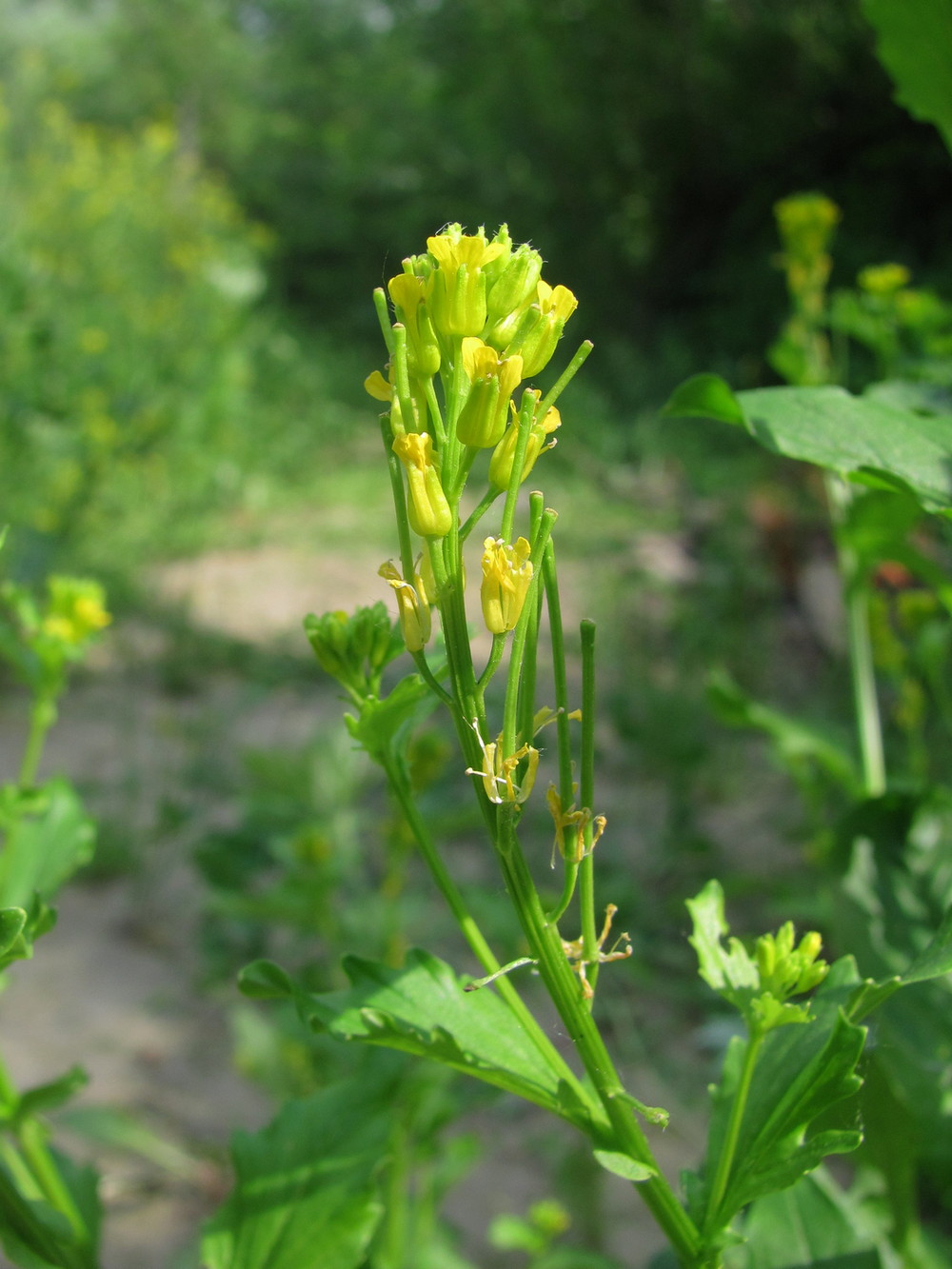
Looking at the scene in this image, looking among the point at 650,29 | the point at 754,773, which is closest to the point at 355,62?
the point at 650,29

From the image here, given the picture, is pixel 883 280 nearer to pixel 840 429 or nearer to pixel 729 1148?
pixel 840 429

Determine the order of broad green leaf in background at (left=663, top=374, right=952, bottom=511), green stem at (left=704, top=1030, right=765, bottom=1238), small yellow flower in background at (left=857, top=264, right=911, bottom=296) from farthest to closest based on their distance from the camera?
small yellow flower in background at (left=857, top=264, right=911, bottom=296) < broad green leaf in background at (left=663, top=374, right=952, bottom=511) < green stem at (left=704, top=1030, right=765, bottom=1238)

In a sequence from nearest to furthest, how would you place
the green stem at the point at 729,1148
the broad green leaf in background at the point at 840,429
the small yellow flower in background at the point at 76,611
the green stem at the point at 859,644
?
1. the green stem at the point at 729,1148
2. the broad green leaf in background at the point at 840,429
3. the small yellow flower in background at the point at 76,611
4. the green stem at the point at 859,644

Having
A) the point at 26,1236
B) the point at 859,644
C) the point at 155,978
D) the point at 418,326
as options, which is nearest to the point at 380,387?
the point at 418,326

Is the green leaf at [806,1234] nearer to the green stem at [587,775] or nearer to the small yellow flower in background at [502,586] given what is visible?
the green stem at [587,775]

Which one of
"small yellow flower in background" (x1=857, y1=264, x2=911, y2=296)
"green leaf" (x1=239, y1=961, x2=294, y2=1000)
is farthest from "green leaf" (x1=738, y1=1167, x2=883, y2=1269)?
"small yellow flower in background" (x1=857, y1=264, x2=911, y2=296)

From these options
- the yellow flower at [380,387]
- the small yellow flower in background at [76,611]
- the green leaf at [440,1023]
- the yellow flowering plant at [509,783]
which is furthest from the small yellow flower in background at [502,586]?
the small yellow flower in background at [76,611]

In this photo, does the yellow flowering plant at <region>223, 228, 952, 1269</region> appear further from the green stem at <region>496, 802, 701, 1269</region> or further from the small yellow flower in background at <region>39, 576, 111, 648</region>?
the small yellow flower in background at <region>39, 576, 111, 648</region>
